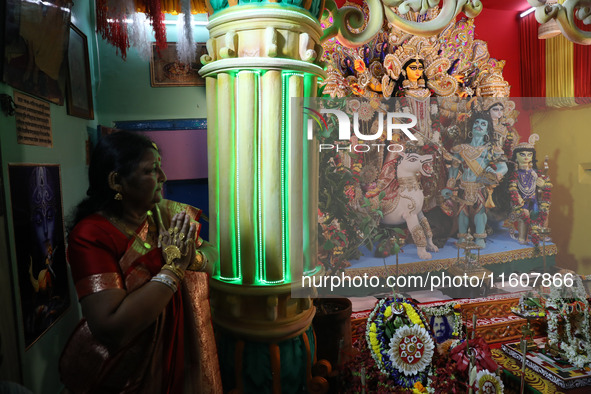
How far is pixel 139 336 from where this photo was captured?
130 centimetres

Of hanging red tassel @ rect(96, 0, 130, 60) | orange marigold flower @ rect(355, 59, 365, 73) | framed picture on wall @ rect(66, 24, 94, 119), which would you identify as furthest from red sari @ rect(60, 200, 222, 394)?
orange marigold flower @ rect(355, 59, 365, 73)

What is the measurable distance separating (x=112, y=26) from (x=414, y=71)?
2641 millimetres

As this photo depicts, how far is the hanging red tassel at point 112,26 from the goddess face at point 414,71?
8.31 ft

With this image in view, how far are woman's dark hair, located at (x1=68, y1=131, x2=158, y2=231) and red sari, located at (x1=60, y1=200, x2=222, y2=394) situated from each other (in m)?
0.07

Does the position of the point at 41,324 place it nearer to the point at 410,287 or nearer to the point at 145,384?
the point at 145,384

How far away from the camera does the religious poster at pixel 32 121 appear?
1.33 meters

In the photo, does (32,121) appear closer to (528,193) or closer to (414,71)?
(528,193)

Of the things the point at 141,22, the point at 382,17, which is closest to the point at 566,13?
the point at 382,17

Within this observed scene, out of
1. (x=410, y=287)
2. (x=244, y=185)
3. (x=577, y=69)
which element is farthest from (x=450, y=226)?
(x=577, y=69)

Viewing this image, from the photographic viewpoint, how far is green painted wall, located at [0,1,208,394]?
1.24 m

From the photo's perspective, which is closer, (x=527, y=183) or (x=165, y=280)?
(x=165, y=280)

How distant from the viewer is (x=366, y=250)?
6.88 ft

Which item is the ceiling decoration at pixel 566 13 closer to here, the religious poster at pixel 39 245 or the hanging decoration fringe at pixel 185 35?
the hanging decoration fringe at pixel 185 35

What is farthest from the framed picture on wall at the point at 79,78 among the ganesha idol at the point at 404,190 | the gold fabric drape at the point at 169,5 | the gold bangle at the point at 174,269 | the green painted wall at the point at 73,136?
the ganesha idol at the point at 404,190
